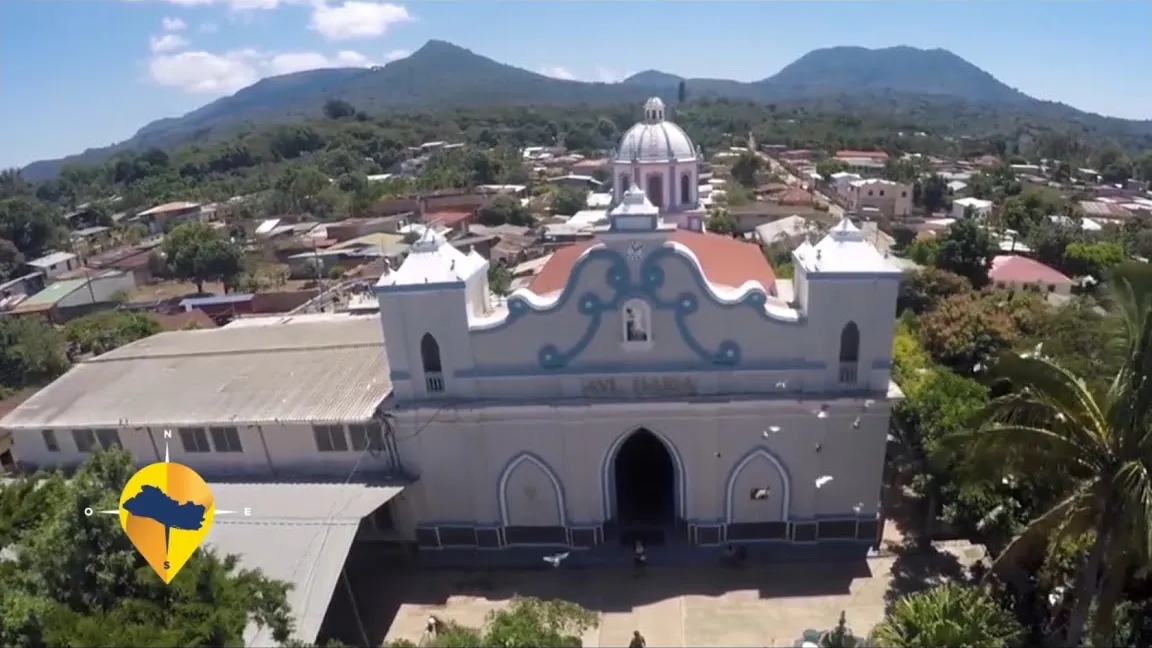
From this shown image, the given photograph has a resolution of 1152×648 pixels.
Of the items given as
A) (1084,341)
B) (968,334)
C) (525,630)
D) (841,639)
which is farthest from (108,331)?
(1084,341)

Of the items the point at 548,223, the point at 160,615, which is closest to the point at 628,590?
the point at 160,615

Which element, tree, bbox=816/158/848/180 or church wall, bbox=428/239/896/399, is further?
tree, bbox=816/158/848/180

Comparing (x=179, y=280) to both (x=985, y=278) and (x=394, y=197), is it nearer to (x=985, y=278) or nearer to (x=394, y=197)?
(x=394, y=197)

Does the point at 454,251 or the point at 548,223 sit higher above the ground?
the point at 454,251

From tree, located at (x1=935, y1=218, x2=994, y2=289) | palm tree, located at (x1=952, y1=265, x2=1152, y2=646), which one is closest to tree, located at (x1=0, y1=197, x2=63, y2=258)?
tree, located at (x1=935, y1=218, x2=994, y2=289)

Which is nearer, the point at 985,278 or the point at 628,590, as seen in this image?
the point at 628,590

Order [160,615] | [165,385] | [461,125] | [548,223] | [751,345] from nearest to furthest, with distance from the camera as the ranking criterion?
[160,615] → [751,345] → [165,385] → [548,223] → [461,125]

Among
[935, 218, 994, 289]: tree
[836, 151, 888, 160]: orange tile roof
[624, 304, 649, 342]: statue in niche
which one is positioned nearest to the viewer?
[624, 304, 649, 342]: statue in niche

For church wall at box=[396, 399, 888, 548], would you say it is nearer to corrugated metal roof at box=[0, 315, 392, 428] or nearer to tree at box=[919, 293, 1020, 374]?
corrugated metal roof at box=[0, 315, 392, 428]

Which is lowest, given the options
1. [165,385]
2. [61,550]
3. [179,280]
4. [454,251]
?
[179,280]
